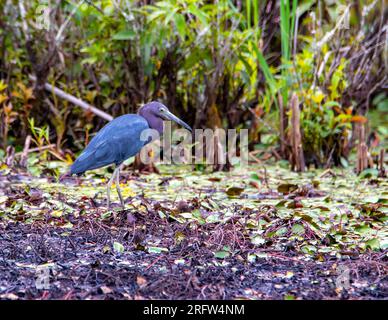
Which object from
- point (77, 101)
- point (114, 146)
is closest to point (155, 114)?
point (114, 146)

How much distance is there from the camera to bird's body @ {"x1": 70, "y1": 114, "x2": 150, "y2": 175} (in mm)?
4906

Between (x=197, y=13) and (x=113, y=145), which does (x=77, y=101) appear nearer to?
(x=197, y=13)

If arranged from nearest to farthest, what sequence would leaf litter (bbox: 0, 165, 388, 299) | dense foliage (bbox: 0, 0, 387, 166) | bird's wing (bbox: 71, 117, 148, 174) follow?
leaf litter (bbox: 0, 165, 388, 299) → bird's wing (bbox: 71, 117, 148, 174) → dense foliage (bbox: 0, 0, 387, 166)

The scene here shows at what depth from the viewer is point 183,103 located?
6.91 metres

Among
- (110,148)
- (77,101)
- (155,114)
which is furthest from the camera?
(77,101)

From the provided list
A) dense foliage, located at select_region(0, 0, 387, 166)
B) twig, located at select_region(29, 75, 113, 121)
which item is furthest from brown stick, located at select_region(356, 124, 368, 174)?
twig, located at select_region(29, 75, 113, 121)

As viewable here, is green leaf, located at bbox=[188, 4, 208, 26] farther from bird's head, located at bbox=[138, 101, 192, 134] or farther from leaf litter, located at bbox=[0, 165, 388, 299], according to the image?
leaf litter, located at bbox=[0, 165, 388, 299]

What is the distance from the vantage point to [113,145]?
4.99m

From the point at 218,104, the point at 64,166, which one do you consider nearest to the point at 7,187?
the point at 64,166

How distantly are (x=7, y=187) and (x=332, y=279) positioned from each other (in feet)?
8.76

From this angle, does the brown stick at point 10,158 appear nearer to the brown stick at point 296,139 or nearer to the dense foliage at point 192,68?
the dense foliage at point 192,68

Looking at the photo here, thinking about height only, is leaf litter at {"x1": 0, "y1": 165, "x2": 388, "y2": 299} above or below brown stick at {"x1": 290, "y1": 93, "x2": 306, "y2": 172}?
below

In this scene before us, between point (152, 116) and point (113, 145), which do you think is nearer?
point (113, 145)
